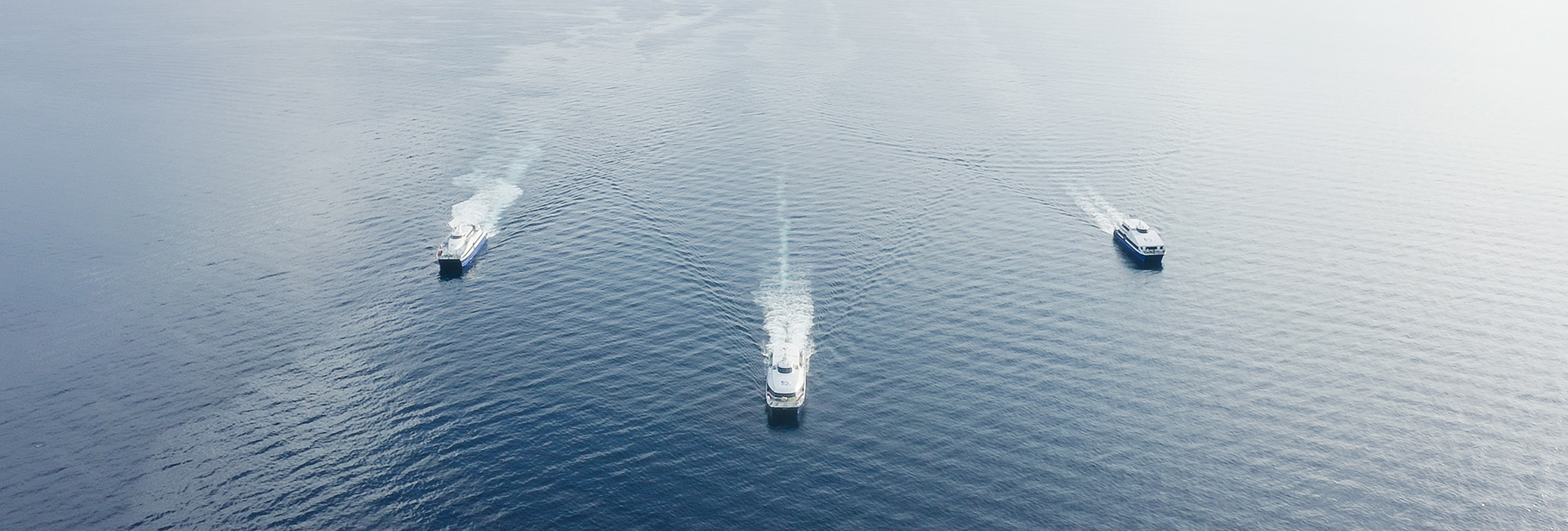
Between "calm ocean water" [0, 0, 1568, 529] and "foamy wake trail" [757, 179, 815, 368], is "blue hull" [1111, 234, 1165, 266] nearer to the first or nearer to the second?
"calm ocean water" [0, 0, 1568, 529]

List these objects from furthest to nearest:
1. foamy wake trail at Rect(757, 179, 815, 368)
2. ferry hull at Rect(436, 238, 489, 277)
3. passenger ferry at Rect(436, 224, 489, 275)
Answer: passenger ferry at Rect(436, 224, 489, 275) < ferry hull at Rect(436, 238, 489, 277) < foamy wake trail at Rect(757, 179, 815, 368)

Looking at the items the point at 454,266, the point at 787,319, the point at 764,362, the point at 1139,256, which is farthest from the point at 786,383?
the point at 1139,256

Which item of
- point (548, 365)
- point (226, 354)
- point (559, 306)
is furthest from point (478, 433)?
point (226, 354)

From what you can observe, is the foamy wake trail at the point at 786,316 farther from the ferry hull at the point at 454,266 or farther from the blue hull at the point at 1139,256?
the blue hull at the point at 1139,256

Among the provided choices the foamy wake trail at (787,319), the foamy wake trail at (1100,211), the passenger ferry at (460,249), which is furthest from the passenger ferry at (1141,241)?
the passenger ferry at (460,249)

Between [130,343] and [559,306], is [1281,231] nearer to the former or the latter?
[559,306]

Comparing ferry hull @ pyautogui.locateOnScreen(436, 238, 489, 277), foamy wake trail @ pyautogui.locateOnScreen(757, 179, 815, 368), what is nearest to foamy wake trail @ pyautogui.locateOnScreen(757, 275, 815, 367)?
foamy wake trail @ pyautogui.locateOnScreen(757, 179, 815, 368)

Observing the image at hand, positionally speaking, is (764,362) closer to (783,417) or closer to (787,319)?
(787,319)
